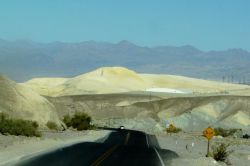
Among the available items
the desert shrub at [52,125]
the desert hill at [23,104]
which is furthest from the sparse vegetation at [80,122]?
the desert shrub at [52,125]

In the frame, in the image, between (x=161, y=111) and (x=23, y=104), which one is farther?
(x=161, y=111)

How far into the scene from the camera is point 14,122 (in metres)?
54.2

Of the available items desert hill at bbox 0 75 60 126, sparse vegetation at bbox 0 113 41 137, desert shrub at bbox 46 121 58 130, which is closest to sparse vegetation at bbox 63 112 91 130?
desert hill at bbox 0 75 60 126

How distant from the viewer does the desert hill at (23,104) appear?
8319 cm

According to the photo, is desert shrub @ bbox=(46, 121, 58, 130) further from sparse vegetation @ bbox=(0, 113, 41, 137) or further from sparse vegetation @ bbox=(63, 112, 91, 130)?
sparse vegetation @ bbox=(0, 113, 41, 137)

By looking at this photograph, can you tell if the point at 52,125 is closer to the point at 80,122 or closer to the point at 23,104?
the point at 23,104

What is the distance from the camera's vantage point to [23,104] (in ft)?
281

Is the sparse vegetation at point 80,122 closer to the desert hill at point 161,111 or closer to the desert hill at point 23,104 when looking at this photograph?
the desert hill at point 23,104

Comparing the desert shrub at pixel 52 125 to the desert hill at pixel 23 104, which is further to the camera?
the desert hill at pixel 23 104

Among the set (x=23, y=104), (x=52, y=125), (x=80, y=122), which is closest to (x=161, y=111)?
(x=80, y=122)

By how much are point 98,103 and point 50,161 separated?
140748 mm

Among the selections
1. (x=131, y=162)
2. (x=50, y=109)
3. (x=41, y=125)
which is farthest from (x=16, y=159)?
(x=50, y=109)

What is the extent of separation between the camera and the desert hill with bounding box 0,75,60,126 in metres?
83.2

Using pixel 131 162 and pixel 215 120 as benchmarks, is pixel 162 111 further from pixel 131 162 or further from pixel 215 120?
pixel 131 162
